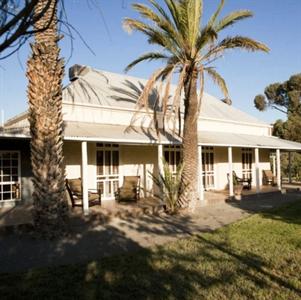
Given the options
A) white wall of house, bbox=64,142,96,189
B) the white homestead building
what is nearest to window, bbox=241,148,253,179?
the white homestead building

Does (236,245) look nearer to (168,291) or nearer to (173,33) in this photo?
(168,291)

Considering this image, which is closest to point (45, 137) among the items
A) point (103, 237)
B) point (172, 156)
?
point (103, 237)

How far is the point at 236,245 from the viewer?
770 cm

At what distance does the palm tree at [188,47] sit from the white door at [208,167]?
6521 millimetres

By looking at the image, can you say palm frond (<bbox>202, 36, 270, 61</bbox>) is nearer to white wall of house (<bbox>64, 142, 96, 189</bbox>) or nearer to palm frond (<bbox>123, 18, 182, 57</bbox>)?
palm frond (<bbox>123, 18, 182, 57</bbox>)

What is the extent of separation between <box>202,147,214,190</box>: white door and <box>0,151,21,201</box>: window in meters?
9.63

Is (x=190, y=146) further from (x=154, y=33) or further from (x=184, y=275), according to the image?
(x=184, y=275)

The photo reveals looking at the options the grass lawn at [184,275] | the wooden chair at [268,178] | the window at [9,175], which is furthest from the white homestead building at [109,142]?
the grass lawn at [184,275]

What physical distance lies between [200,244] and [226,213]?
4.86 meters

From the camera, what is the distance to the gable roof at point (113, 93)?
1510cm

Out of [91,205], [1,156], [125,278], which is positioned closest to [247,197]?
[91,205]

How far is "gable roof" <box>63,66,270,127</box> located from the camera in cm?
1510

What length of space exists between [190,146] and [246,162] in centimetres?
1029

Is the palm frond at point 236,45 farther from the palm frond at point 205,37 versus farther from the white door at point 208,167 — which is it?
the white door at point 208,167
